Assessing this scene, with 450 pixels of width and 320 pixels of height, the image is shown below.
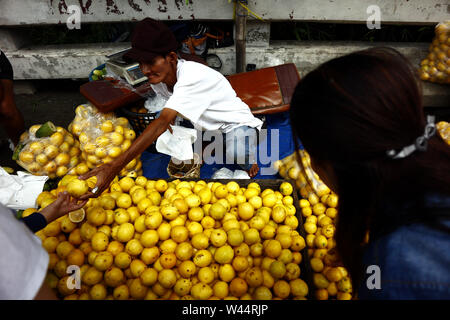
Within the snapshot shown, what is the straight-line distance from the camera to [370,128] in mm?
896

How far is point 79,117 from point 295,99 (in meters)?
3.28

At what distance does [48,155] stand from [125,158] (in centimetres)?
147

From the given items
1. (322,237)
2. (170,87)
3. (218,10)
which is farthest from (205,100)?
(218,10)

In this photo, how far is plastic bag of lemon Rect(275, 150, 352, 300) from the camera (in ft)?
6.43

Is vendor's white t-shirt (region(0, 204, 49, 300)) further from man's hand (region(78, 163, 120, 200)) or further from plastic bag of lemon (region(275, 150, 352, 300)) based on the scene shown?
plastic bag of lemon (region(275, 150, 352, 300))

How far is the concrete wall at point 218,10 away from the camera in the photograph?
4285 millimetres

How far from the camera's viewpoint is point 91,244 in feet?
6.63

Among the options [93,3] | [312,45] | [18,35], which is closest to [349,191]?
[312,45]

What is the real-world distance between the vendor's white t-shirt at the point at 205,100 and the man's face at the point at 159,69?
0.36 feet

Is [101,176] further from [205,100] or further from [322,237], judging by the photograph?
[322,237]

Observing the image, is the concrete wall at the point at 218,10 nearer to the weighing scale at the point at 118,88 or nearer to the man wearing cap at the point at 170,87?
the weighing scale at the point at 118,88

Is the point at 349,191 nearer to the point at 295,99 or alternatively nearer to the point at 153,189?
the point at 295,99

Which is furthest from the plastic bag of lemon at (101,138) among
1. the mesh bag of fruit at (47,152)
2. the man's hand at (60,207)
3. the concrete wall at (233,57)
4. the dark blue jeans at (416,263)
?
the dark blue jeans at (416,263)

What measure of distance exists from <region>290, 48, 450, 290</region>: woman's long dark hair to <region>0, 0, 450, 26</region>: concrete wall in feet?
12.8
